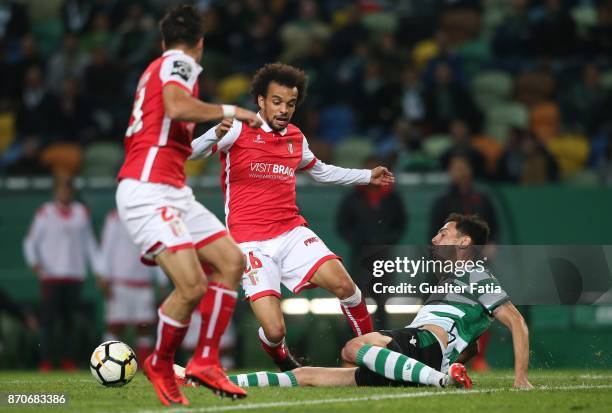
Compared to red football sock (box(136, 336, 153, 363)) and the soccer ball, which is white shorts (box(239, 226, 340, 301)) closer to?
the soccer ball

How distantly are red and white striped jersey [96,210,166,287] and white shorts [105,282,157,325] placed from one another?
0.08m

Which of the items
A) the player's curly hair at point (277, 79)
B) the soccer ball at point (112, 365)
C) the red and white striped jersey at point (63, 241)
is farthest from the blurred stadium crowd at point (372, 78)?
the soccer ball at point (112, 365)

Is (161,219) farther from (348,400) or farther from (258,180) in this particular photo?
(258,180)

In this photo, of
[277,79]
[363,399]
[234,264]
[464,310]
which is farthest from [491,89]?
[234,264]

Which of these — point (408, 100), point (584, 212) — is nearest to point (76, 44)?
point (408, 100)

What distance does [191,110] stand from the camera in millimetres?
7086

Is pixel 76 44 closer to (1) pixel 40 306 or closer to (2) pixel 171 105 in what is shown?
(1) pixel 40 306

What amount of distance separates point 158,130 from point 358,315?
2837mm

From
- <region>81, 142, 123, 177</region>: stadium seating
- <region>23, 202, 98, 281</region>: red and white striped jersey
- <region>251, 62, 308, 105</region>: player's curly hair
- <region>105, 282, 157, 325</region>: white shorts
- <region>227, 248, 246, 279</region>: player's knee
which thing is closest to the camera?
<region>227, 248, 246, 279</region>: player's knee

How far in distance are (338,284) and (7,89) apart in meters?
9.93

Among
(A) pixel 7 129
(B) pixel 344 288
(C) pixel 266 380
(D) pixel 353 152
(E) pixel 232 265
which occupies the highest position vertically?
(A) pixel 7 129

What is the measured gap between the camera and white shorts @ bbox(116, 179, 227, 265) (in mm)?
7180

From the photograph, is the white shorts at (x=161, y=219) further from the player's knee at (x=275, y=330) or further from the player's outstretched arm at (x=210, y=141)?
the player's knee at (x=275, y=330)

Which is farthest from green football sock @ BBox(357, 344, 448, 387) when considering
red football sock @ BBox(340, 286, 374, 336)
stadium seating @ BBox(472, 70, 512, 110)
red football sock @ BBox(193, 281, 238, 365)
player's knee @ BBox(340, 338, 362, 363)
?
stadium seating @ BBox(472, 70, 512, 110)
